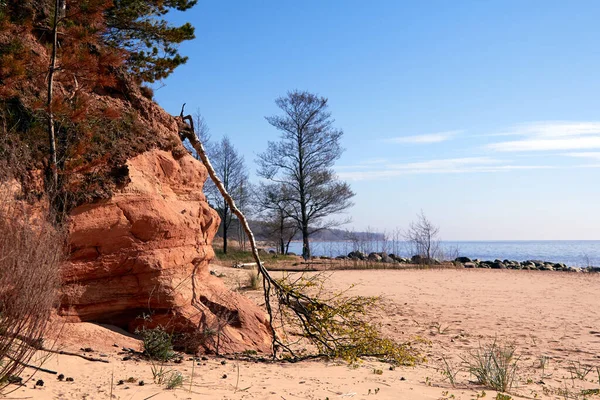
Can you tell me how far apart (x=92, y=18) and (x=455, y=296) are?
12.4 meters

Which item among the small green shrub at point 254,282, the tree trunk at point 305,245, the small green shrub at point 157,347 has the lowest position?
the small green shrub at point 157,347

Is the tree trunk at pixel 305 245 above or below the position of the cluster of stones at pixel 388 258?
above

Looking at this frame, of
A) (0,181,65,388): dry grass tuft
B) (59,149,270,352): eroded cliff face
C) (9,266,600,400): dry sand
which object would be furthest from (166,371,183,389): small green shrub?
(59,149,270,352): eroded cliff face

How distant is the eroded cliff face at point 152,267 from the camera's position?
6750mm

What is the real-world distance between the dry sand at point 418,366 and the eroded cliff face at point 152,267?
454 millimetres

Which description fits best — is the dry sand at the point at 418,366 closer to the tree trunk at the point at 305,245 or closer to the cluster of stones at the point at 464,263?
the cluster of stones at the point at 464,263

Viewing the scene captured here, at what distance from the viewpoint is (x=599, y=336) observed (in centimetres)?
1058

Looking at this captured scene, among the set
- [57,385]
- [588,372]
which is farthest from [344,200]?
[57,385]

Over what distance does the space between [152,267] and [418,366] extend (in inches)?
155

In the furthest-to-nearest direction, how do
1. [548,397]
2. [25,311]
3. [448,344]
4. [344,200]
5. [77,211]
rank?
[344,200] → [448,344] → [77,211] → [548,397] → [25,311]

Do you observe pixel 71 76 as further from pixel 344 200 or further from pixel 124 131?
pixel 344 200

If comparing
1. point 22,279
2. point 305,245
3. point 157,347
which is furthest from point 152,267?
point 305,245

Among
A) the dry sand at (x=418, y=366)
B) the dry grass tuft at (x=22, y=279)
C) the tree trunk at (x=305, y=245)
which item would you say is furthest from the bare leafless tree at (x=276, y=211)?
the dry grass tuft at (x=22, y=279)

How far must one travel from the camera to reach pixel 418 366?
7.75 m
